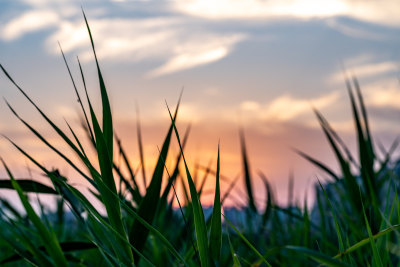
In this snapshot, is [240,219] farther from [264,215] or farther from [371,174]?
[371,174]

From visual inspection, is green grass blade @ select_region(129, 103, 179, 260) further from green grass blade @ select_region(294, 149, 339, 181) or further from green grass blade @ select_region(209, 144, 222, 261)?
green grass blade @ select_region(294, 149, 339, 181)

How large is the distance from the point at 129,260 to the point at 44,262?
0.35 feet

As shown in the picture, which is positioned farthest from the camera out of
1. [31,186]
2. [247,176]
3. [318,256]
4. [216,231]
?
[247,176]

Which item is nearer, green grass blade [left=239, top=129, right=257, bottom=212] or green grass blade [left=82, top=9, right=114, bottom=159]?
green grass blade [left=82, top=9, right=114, bottom=159]

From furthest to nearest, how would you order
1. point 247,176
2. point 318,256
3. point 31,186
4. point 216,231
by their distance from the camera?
point 247,176
point 31,186
point 216,231
point 318,256

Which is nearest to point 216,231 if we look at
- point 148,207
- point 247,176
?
point 148,207

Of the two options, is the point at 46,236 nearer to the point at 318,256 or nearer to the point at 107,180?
the point at 107,180

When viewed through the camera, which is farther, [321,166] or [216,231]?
[321,166]

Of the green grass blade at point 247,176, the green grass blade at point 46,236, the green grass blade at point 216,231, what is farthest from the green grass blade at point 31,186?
the green grass blade at point 247,176

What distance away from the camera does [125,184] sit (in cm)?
101

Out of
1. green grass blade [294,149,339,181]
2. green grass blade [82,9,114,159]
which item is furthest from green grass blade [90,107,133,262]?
green grass blade [294,149,339,181]

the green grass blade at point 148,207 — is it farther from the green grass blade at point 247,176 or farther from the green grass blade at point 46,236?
the green grass blade at point 247,176

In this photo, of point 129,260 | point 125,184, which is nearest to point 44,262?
point 129,260

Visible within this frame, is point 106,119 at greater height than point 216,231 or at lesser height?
greater
